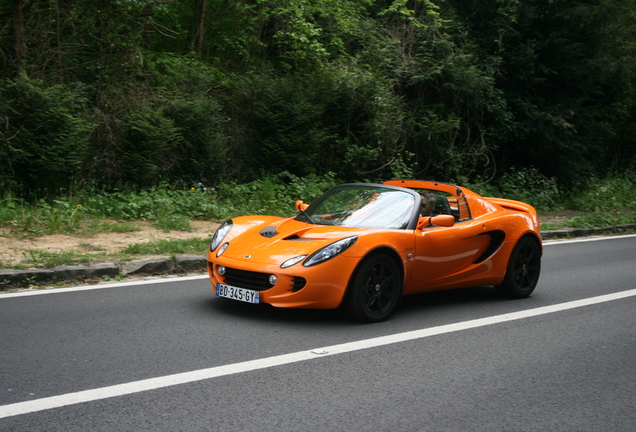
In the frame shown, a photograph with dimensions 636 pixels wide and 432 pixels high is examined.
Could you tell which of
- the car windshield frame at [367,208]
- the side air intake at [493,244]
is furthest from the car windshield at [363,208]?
the side air intake at [493,244]

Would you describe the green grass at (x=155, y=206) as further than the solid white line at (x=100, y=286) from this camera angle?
Yes

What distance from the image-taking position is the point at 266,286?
577 cm

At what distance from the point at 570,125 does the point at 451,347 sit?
638 inches

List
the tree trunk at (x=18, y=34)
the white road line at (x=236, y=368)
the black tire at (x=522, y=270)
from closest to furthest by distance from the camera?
the white road line at (x=236, y=368)
the black tire at (x=522, y=270)
the tree trunk at (x=18, y=34)

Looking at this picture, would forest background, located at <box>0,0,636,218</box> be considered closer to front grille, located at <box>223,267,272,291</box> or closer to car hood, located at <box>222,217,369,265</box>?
car hood, located at <box>222,217,369,265</box>

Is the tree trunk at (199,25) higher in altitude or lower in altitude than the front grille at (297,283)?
higher

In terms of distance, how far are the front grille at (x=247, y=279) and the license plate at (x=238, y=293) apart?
0.05m

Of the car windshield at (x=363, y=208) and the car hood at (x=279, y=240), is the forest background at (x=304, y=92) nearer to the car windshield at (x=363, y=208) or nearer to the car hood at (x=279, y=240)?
the car windshield at (x=363, y=208)

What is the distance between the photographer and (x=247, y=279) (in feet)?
19.3

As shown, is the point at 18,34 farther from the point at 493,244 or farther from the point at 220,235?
the point at 493,244

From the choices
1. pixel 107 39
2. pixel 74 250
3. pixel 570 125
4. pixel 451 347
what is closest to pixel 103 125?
pixel 107 39

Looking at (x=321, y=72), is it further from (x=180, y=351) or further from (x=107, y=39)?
(x=180, y=351)

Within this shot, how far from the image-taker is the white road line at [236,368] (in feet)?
12.4

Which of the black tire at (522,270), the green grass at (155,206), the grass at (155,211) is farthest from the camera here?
the green grass at (155,206)
